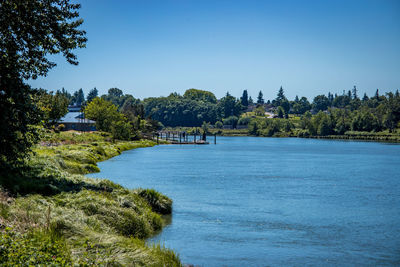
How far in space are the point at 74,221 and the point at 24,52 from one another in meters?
9.15

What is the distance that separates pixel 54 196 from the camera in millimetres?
17734

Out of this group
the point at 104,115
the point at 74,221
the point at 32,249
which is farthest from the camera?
the point at 104,115

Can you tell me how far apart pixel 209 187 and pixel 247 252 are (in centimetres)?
1999

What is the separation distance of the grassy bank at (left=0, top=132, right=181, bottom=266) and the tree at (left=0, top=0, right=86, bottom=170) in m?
1.59

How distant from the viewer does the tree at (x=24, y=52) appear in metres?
18.1

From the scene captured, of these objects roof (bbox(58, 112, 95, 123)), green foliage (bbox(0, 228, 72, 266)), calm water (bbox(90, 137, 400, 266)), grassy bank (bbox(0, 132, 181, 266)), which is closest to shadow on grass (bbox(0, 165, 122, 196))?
grassy bank (bbox(0, 132, 181, 266))

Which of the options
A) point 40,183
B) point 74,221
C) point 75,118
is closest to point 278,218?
point 40,183

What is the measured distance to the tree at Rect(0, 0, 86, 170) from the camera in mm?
18141

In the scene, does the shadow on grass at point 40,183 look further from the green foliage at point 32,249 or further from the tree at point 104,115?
the tree at point 104,115

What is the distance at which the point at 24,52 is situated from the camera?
19766 mm

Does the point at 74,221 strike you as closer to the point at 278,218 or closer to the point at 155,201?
the point at 155,201

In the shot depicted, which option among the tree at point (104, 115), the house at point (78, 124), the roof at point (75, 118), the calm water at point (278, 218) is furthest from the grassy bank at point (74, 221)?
the roof at point (75, 118)

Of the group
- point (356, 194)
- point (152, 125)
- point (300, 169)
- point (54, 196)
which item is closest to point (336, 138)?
point (152, 125)

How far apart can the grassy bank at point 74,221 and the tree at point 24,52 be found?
1592 millimetres
